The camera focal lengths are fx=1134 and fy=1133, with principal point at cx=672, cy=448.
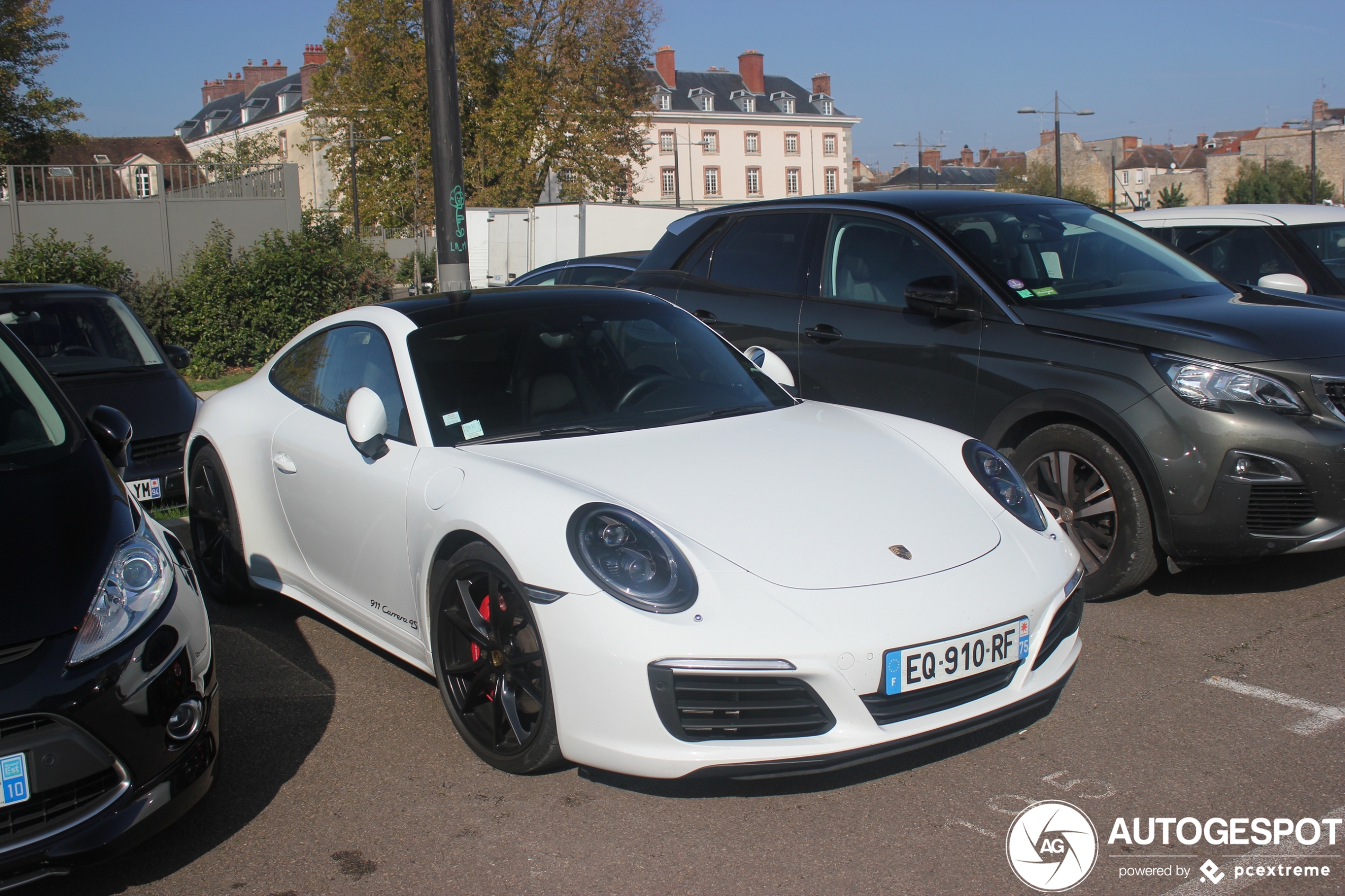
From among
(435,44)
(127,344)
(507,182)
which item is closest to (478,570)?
(127,344)

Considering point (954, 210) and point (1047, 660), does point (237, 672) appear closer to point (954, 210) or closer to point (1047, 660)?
point (1047, 660)

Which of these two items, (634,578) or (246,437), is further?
(246,437)

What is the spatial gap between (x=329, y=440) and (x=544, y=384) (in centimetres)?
82

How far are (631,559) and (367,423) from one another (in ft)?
3.85

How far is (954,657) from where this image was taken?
2.88 metres

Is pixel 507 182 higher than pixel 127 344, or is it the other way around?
pixel 507 182

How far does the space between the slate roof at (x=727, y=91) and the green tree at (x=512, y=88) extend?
34525 millimetres

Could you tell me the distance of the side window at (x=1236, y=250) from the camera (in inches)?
313

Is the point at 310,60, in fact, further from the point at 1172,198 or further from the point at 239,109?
the point at 1172,198

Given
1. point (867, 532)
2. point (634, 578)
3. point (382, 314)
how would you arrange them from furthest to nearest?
1. point (382, 314)
2. point (867, 532)
3. point (634, 578)

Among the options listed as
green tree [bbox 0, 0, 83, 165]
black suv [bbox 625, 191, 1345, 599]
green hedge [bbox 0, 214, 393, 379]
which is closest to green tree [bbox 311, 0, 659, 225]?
→ green tree [bbox 0, 0, 83, 165]

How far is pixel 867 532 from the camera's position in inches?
124

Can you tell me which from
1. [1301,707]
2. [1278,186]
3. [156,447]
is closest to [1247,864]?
[1301,707]

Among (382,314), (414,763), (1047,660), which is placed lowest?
(414,763)
